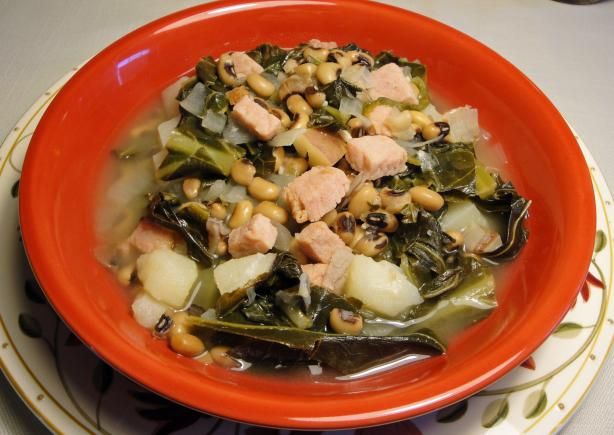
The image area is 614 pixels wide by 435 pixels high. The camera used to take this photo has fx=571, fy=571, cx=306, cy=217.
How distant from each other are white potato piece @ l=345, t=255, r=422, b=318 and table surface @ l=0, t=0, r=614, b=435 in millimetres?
1914

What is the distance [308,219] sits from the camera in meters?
2.33

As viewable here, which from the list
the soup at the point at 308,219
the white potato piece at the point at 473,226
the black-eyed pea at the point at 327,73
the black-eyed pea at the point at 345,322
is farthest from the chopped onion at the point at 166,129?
the white potato piece at the point at 473,226

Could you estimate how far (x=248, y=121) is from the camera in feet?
8.28

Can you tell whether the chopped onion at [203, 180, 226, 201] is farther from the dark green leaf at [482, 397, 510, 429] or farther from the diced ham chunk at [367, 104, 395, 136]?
the dark green leaf at [482, 397, 510, 429]

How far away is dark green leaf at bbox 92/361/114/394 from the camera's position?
6.73 ft

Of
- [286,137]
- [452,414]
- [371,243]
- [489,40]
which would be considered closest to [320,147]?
[286,137]

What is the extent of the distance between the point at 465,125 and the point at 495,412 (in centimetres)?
141

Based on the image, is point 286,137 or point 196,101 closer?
point 286,137

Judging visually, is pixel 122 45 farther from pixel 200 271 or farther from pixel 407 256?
pixel 407 256

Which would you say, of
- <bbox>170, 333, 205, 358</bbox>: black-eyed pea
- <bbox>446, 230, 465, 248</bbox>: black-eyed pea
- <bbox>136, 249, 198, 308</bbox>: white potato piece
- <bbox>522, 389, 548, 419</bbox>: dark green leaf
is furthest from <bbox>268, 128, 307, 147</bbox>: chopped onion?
<bbox>522, 389, 548, 419</bbox>: dark green leaf

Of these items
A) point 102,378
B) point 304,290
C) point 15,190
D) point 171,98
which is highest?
point 171,98

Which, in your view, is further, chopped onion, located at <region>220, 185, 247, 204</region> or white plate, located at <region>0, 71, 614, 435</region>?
chopped onion, located at <region>220, 185, 247, 204</region>

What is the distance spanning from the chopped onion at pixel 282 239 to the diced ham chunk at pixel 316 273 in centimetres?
18

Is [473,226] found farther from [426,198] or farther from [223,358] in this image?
[223,358]
